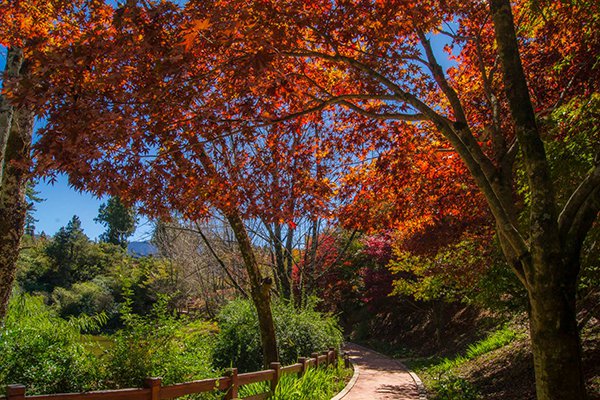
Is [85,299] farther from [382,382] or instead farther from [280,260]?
[382,382]

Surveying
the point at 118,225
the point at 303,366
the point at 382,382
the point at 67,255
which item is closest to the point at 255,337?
the point at 303,366

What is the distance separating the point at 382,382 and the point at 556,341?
357 inches

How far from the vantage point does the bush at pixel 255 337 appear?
36.3 ft

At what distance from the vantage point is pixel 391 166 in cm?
827

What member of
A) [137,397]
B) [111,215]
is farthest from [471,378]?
[111,215]

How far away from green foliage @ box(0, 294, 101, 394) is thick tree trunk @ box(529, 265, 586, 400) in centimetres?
492

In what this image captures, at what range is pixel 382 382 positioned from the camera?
12391mm

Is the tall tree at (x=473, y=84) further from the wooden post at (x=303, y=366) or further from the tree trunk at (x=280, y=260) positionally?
the tree trunk at (x=280, y=260)

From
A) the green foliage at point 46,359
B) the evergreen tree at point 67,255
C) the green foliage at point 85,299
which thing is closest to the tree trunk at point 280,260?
the green foliage at point 46,359

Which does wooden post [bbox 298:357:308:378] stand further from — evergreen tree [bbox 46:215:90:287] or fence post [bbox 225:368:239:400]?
evergreen tree [bbox 46:215:90:287]

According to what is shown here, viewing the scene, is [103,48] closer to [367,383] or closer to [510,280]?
[510,280]

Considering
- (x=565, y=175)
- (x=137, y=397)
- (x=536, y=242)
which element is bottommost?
(x=137, y=397)

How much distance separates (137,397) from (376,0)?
5656 millimetres

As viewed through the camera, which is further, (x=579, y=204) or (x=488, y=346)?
(x=488, y=346)
